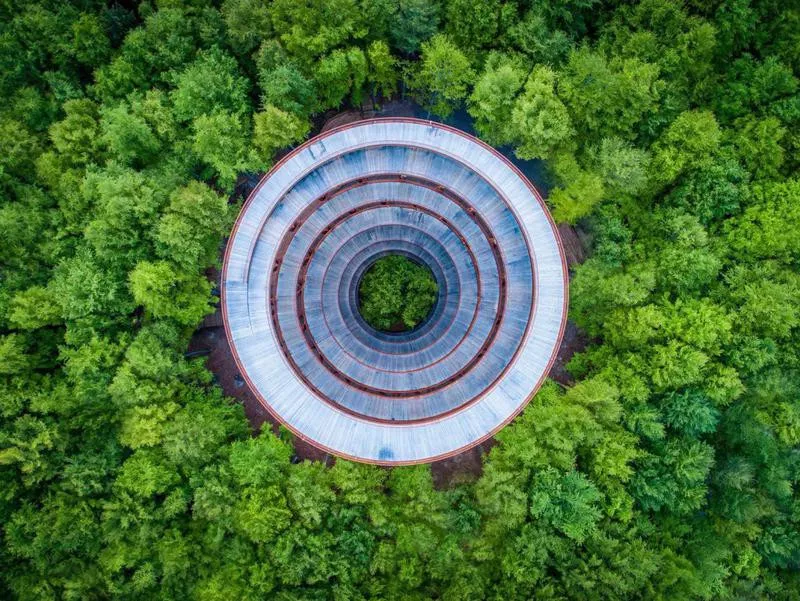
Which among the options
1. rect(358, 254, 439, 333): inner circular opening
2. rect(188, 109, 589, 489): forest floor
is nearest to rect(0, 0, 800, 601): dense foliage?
rect(188, 109, 589, 489): forest floor

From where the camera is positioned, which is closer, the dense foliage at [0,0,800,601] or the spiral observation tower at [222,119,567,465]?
the dense foliage at [0,0,800,601]

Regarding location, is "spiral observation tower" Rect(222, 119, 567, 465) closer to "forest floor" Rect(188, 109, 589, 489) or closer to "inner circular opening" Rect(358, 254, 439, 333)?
"inner circular opening" Rect(358, 254, 439, 333)

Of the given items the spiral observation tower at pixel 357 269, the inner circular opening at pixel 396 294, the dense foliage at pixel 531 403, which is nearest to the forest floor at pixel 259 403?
the dense foliage at pixel 531 403

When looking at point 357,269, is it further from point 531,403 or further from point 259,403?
point 531,403

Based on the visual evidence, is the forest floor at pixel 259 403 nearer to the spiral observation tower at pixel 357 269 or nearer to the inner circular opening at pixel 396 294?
the spiral observation tower at pixel 357 269

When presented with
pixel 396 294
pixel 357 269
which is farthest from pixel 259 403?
pixel 396 294

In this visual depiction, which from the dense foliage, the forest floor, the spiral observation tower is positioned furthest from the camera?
the forest floor
